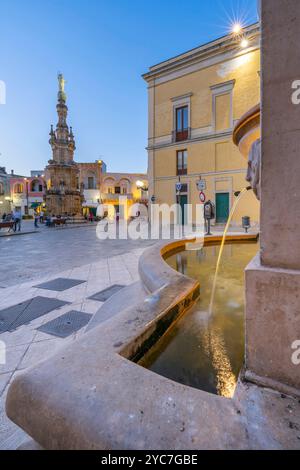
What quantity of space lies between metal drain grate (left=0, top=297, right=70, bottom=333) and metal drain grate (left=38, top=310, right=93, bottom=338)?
0.35m

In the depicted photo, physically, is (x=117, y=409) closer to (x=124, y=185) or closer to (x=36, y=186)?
(x=124, y=185)

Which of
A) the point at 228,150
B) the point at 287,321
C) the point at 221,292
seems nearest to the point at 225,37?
the point at 228,150

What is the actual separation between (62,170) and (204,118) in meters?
18.3

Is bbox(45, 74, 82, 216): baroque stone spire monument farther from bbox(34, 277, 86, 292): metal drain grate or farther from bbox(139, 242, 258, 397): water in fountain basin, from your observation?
bbox(139, 242, 258, 397): water in fountain basin

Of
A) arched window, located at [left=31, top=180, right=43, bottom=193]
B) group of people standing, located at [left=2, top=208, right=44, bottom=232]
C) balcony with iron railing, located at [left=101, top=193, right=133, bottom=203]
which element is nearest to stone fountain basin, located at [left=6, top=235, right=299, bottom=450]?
group of people standing, located at [left=2, top=208, right=44, bottom=232]

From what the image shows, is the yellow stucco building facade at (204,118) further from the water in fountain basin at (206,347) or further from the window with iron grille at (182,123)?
the water in fountain basin at (206,347)

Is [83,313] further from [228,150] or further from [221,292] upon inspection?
[228,150]

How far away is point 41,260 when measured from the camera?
25.1 feet

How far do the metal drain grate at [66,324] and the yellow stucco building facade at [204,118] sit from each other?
15.6m

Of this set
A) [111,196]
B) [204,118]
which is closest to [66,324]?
[204,118]

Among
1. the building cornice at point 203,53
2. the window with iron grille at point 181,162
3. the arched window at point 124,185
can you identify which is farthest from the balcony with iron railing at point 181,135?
the arched window at point 124,185

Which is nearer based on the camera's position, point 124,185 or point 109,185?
point 109,185

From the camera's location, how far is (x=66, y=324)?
3129mm
